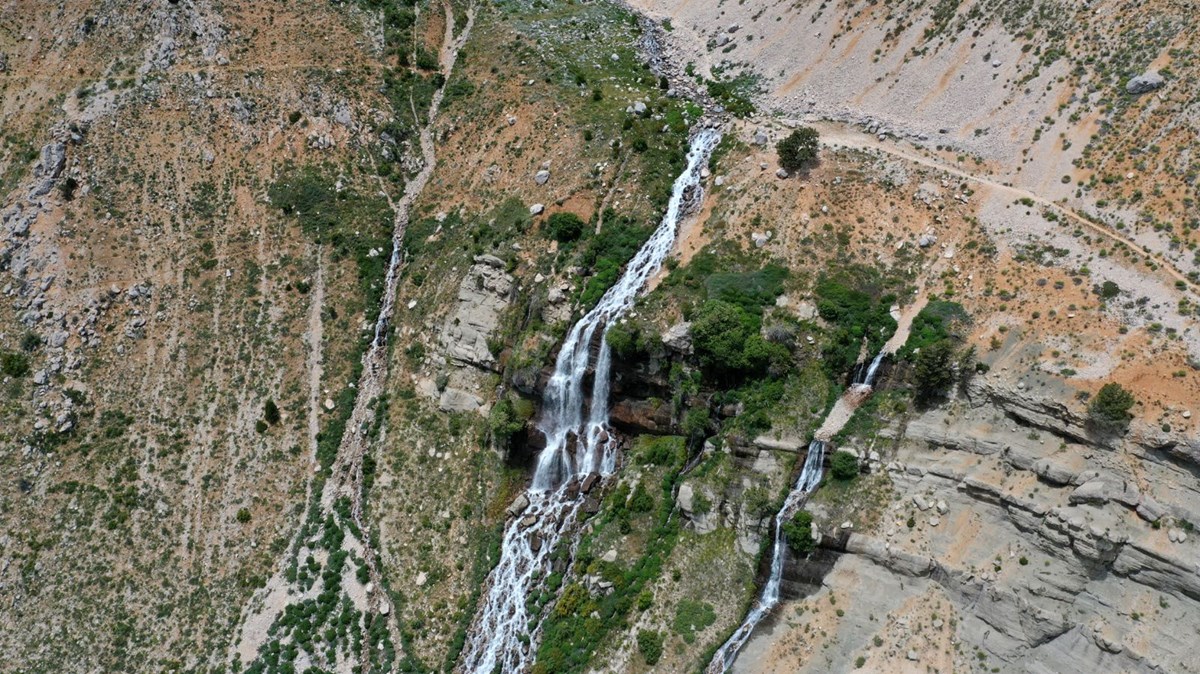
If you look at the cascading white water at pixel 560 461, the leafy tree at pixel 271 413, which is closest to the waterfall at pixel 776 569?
the cascading white water at pixel 560 461

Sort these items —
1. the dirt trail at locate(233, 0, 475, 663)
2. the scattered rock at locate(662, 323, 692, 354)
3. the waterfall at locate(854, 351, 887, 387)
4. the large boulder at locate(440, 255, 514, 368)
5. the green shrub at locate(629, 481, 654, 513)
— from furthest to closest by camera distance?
the large boulder at locate(440, 255, 514, 368)
the dirt trail at locate(233, 0, 475, 663)
the scattered rock at locate(662, 323, 692, 354)
the green shrub at locate(629, 481, 654, 513)
the waterfall at locate(854, 351, 887, 387)

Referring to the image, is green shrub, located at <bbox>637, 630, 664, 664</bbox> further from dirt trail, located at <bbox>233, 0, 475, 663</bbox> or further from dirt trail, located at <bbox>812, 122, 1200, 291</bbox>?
dirt trail, located at <bbox>812, 122, 1200, 291</bbox>

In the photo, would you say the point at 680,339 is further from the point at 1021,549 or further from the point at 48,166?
the point at 48,166

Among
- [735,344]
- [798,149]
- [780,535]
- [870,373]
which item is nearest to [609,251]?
[735,344]

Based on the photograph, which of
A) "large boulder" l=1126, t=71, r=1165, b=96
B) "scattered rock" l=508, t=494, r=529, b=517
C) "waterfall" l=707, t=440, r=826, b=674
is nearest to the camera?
"waterfall" l=707, t=440, r=826, b=674

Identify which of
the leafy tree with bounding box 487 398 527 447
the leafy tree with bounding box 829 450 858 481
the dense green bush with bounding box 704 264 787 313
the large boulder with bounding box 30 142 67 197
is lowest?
the large boulder with bounding box 30 142 67 197

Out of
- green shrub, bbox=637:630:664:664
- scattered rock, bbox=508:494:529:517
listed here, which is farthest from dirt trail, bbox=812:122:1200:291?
green shrub, bbox=637:630:664:664
